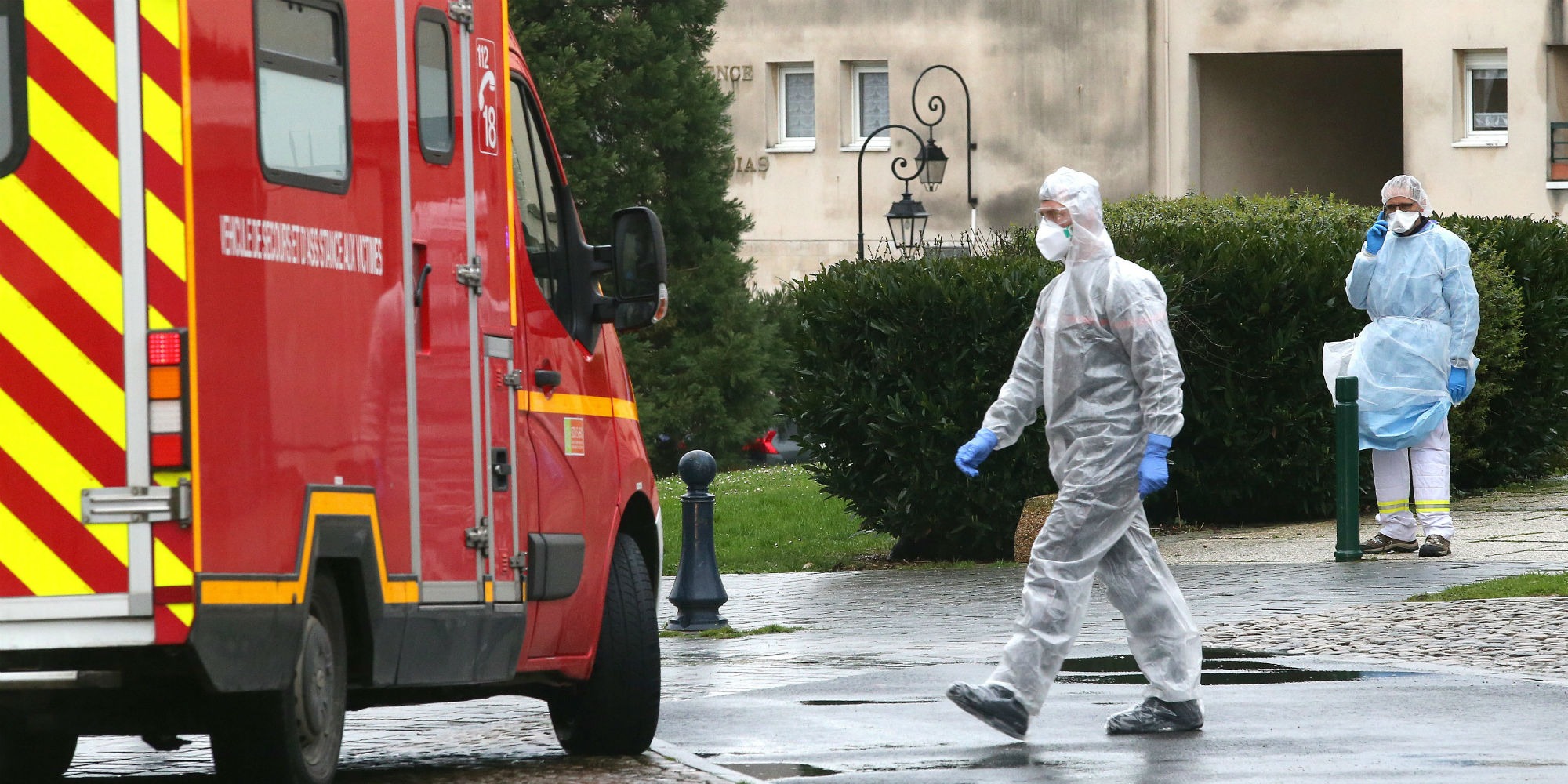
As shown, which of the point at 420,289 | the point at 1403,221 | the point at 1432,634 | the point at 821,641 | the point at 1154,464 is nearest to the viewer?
the point at 420,289

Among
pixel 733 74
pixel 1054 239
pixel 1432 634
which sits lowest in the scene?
pixel 1432 634

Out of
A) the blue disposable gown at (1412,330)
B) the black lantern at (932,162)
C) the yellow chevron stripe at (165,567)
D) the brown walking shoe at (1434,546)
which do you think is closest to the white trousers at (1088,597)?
the yellow chevron stripe at (165,567)

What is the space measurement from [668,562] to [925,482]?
8.24 feet

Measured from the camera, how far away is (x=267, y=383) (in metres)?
5.80

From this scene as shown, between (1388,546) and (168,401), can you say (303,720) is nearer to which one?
(168,401)

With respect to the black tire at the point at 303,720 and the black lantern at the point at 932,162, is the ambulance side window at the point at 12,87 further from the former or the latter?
the black lantern at the point at 932,162

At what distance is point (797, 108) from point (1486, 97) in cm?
1175

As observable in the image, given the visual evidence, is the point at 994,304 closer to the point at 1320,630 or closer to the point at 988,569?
the point at 988,569

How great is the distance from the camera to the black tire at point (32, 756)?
7.18 meters

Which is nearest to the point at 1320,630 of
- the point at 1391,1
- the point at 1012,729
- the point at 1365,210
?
the point at 1012,729

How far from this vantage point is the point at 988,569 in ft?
46.9

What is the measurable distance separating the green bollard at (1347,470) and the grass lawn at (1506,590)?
1.64m

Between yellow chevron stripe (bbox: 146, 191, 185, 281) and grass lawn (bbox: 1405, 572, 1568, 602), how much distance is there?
24.3ft

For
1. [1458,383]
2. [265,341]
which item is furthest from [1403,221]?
[265,341]
